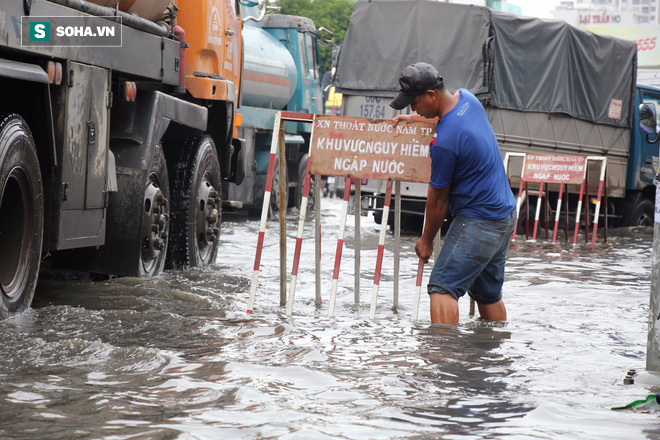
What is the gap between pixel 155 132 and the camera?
795 centimetres

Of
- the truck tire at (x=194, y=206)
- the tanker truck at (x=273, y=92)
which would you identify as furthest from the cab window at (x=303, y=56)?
the truck tire at (x=194, y=206)

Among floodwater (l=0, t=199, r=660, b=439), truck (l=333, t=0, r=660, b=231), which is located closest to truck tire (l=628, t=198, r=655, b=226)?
truck (l=333, t=0, r=660, b=231)

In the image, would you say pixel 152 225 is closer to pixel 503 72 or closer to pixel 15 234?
pixel 15 234

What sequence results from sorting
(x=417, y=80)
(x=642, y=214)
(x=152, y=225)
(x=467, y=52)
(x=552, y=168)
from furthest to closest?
1. (x=642, y=214)
2. (x=552, y=168)
3. (x=467, y=52)
4. (x=152, y=225)
5. (x=417, y=80)

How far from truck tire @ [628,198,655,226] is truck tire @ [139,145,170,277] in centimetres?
1314

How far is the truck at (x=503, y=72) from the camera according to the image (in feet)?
51.3

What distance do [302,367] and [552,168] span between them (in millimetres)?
11421

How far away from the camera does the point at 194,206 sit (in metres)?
9.43

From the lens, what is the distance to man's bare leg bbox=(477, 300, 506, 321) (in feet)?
22.0

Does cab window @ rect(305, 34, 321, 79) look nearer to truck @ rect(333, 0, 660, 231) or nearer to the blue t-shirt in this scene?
truck @ rect(333, 0, 660, 231)

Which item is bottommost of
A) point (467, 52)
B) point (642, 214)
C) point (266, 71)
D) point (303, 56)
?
point (642, 214)

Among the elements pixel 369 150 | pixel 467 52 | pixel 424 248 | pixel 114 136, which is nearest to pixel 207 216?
pixel 114 136

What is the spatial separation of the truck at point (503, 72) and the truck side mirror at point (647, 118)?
343 cm

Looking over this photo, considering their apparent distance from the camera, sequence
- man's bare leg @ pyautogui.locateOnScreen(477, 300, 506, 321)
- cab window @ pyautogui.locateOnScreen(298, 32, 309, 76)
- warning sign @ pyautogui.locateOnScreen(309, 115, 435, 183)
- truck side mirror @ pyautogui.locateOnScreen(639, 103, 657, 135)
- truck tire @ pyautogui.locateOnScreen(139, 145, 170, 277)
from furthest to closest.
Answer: cab window @ pyautogui.locateOnScreen(298, 32, 309, 76) < truck side mirror @ pyautogui.locateOnScreen(639, 103, 657, 135) < truck tire @ pyautogui.locateOnScreen(139, 145, 170, 277) < warning sign @ pyautogui.locateOnScreen(309, 115, 435, 183) < man's bare leg @ pyautogui.locateOnScreen(477, 300, 506, 321)
